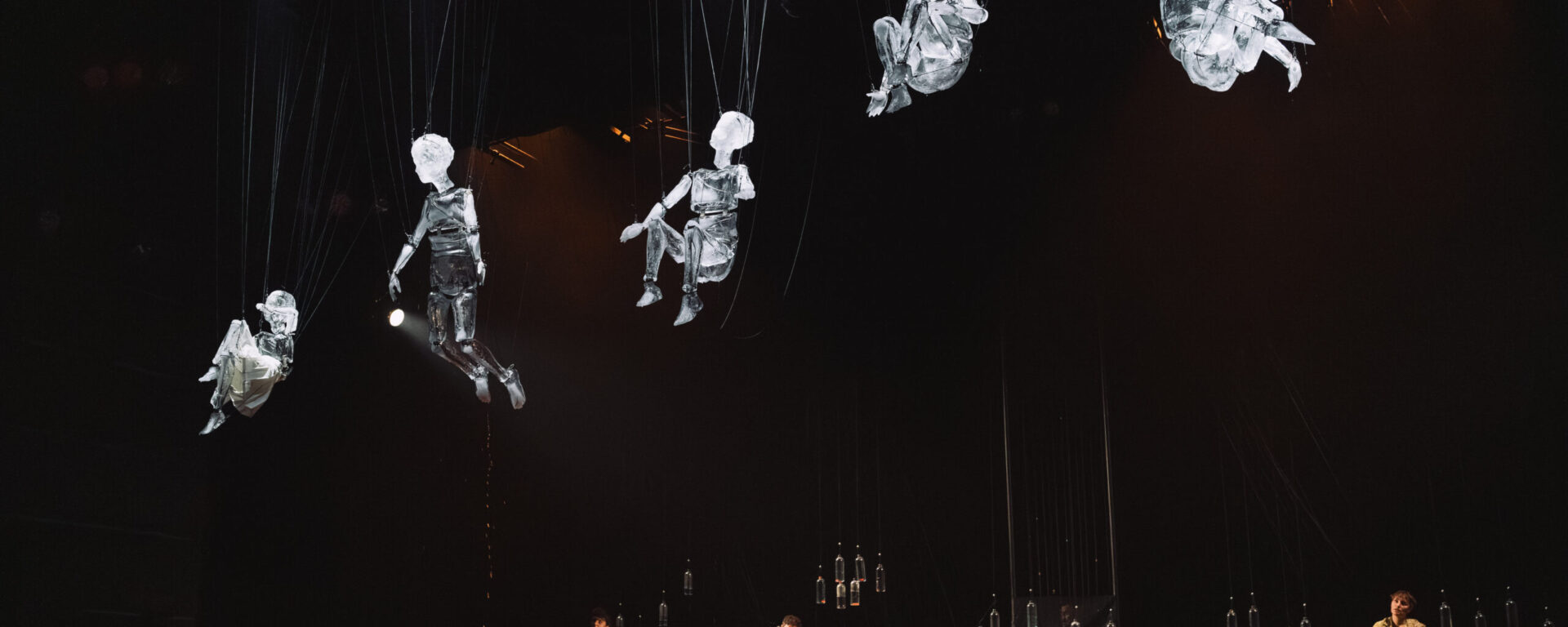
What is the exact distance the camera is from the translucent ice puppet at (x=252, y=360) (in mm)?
7340

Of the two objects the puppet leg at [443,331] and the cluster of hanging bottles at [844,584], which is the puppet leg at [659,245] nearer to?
the puppet leg at [443,331]

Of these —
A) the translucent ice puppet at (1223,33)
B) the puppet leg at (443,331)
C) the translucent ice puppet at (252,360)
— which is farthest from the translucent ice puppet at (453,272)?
the translucent ice puppet at (1223,33)

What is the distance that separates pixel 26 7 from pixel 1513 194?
9.02 meters

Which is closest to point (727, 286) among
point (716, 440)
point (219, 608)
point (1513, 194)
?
point (716, 440)

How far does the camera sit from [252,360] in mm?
7344

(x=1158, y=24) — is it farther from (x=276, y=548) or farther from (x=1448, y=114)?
(x=276, y=548)

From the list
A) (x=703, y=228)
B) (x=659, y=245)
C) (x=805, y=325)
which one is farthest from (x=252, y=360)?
(x=805, y=325)

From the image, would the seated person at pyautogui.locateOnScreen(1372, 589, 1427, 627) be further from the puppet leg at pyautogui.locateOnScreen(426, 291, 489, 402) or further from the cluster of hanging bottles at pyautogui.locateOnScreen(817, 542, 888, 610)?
the puppet leg at pyautogui.locateOnScreen(426, 291, 489, 402)

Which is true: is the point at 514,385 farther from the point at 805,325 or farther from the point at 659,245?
the point at 805,325

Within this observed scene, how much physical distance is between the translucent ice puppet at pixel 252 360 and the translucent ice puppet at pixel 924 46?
3825 millimetres

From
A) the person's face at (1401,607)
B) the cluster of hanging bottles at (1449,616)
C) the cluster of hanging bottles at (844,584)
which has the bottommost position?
the cluster of hanging bottles at (1449,616)

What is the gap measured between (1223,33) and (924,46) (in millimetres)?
1249

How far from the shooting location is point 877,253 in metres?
9.71

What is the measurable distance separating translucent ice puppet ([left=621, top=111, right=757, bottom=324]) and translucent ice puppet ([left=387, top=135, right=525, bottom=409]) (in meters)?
0.85
